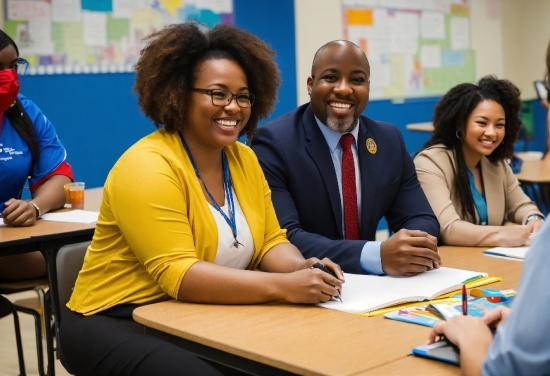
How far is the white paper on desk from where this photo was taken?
3.11 metres

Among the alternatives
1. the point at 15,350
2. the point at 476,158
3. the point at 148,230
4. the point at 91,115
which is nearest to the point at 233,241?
the point at 148,230

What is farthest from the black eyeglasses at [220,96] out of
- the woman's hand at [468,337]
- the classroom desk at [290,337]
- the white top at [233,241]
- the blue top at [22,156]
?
the blue top at [22,156]

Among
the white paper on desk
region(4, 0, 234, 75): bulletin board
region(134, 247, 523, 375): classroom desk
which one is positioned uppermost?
region(4, 0, 234, 75): bulletin board

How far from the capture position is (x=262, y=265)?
2311 millimetres

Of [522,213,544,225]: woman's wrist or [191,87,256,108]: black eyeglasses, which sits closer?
[191,87,256,108]: black eyeglasses

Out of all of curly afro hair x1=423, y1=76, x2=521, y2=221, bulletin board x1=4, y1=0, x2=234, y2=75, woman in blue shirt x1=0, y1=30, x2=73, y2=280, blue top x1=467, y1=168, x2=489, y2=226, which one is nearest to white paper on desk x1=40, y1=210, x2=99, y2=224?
woman in blue shirt x1=0, y1=30, x2=73, y2=280

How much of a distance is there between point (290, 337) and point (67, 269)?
40.3 inches

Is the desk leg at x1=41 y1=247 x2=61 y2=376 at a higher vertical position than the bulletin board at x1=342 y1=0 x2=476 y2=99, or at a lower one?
lower

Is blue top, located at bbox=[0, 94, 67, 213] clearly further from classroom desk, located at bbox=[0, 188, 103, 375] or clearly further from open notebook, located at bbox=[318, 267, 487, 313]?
open notebook, located at bbox=[318, 267, 487, 313]

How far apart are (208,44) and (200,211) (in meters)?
0.52

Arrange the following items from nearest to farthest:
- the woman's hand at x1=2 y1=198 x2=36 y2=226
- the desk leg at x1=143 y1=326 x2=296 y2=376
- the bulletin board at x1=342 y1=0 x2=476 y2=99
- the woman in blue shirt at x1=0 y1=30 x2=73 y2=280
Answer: the desk leg at x1=143 y1=326 x2=296 y2=376
the woman's hand at x1=2 y1=198 x2=36 y2=226
the woman in blue shirt at x1=0 y1=30 x2=73 y2=280
the bulletin board at x1=342 y1=0 x2=476 y2=99

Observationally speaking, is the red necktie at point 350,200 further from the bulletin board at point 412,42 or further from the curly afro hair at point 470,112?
the bulletin board at point 412,42

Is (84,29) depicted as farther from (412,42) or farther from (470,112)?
(412,42)

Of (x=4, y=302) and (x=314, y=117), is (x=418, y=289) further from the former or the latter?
(x=4, y=302)
